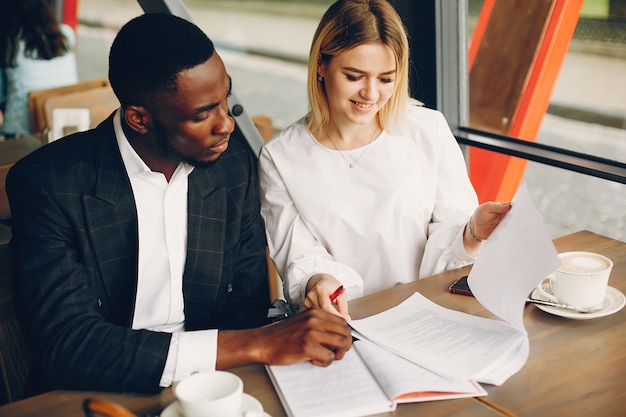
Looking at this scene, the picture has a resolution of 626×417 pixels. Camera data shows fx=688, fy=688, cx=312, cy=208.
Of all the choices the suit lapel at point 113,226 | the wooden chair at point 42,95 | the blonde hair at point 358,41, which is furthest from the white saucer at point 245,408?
the wooden chair at point 42,95

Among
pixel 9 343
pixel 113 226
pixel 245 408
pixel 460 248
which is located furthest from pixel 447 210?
pixel 9 343

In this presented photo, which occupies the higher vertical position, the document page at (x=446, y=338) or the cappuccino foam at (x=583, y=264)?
the cappuccino foam at (x=583, y=264)

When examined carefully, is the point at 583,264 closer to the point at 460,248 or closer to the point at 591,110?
the point at 460,248

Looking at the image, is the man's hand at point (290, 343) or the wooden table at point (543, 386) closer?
the wooden table at point (543, 386)

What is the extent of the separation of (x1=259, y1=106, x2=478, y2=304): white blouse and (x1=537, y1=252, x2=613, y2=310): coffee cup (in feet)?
1.28

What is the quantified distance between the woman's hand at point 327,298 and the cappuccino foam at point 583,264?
1.58ft

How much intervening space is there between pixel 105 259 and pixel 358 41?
2.80 ft

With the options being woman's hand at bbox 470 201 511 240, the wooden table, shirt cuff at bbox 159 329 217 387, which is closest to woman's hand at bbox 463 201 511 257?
woman's hand at bbox 470 201 511 240

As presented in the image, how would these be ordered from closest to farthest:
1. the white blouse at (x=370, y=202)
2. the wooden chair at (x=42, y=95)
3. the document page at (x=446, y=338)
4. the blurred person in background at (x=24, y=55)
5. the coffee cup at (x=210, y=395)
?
the coffee cup at (x=210, y=395) < the document page at (x=446, y=338) < the white blouse at (x=370, y=202) < the wooden chair at (x=42, y=95) < the blurred person in background at (x=24, y=55)

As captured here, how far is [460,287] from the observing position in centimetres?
159

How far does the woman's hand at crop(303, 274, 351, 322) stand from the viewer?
58.1 inches

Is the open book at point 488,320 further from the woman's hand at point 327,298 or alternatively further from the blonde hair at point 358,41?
the blonde hair at point 358,41

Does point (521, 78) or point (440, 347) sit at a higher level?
point (521, 78)

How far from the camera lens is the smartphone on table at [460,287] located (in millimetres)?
1565
